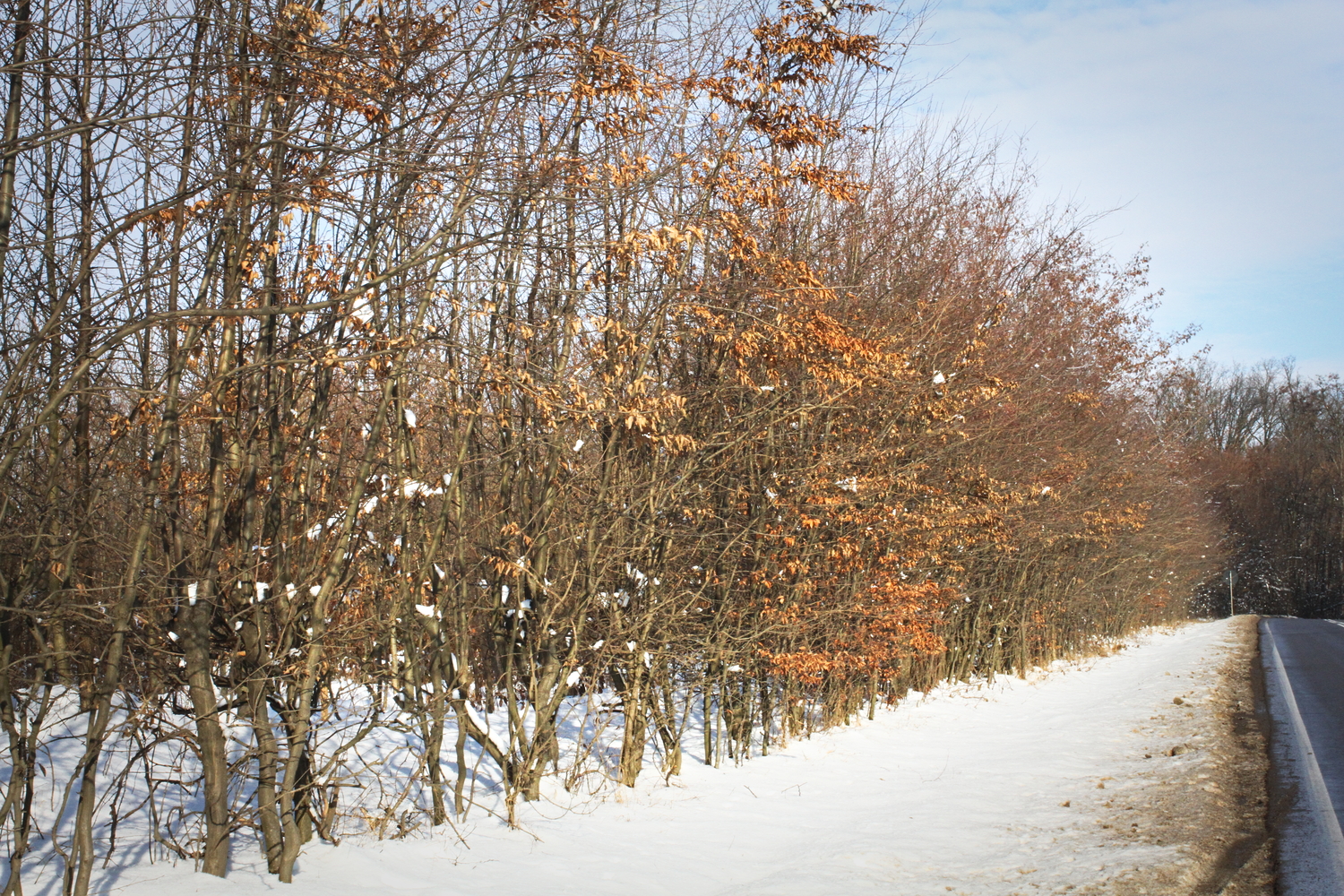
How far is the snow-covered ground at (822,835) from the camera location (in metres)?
5.93

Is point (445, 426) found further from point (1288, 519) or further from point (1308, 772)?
point (1288, 519)

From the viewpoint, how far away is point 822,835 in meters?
7.38

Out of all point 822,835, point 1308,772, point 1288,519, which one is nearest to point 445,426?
point 822,835

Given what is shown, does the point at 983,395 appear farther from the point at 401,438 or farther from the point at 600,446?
the point at 401,438

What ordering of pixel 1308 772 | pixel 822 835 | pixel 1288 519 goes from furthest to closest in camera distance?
pixel 1288 519
pixel 1308 772
pixel 822 835

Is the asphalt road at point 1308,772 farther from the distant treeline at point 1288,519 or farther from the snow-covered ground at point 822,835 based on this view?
the distant treeline at point 1288,519

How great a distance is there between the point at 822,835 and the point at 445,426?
4346mm

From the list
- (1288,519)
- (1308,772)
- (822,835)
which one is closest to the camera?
(822,835)

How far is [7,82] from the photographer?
4.89m

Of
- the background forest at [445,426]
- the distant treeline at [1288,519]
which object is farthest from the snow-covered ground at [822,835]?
the distant treeline at [1288,519]

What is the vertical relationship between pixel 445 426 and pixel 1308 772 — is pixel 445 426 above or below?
above

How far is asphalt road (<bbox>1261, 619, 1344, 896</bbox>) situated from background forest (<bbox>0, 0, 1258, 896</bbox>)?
146 inches

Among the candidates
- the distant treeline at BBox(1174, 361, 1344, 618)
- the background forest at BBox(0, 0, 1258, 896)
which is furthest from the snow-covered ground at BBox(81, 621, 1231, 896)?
the distant treeline at BBox(1174, 361, 1344, 618)

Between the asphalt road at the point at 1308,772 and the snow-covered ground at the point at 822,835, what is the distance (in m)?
0.77
